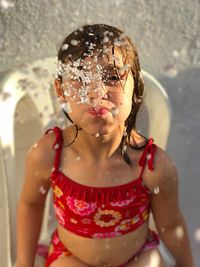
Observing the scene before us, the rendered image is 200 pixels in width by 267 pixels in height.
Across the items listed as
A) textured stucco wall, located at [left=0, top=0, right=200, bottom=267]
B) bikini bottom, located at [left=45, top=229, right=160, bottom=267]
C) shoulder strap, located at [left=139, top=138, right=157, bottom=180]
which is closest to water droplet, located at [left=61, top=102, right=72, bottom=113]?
shoulder strap, located at [left=139, top=138, right=157, bottom=180]

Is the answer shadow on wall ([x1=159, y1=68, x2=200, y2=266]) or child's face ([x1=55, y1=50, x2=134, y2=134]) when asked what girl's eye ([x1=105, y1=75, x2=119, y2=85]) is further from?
shadow on wall ([x1=159, y1=68, x2=200, y2=266])

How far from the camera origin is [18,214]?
1241mm

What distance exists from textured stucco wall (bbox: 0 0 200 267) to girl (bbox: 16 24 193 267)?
0.41 metres

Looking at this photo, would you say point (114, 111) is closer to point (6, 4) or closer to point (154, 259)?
point (154, 259)

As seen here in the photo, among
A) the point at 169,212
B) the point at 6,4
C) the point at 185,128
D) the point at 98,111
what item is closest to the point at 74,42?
the point at 98,111

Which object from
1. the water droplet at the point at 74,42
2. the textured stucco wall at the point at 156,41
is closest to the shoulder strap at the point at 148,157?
the water droplet at the point at 74,42

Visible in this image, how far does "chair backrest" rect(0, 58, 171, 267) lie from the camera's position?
1286 millimetres

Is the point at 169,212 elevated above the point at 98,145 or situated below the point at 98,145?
below

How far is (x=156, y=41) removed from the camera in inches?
62.2

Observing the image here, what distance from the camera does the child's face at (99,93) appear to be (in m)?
1.05

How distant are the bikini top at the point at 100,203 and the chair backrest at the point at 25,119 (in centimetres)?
16

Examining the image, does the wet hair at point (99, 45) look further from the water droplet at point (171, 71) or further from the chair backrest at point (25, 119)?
the water droplet at point (171, 71)

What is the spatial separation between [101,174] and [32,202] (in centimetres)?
16

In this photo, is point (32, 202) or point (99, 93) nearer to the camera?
point (99, 93)
